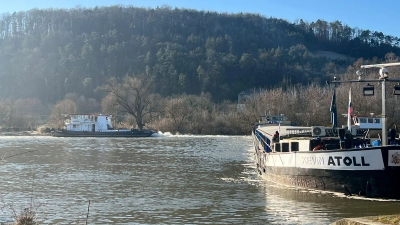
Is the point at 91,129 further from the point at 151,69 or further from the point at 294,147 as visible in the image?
the point at 151,69

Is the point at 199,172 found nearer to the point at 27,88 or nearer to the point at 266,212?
the point at 266,212

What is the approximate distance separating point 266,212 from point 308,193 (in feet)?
13.4

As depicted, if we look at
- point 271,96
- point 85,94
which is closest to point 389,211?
Result: point 271,96

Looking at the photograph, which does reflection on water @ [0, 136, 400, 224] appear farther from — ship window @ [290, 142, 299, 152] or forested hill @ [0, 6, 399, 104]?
forested hill @ [0, 6, 399, 104]

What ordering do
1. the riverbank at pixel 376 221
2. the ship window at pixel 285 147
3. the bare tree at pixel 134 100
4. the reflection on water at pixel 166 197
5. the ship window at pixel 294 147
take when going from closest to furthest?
the riverbank at pixel 376 221 < the reflection on water at pixel 166 197 < the ship window at pixel 294 147 < the ship window at pixel 285 147 < the bare tree at pixel 134 100

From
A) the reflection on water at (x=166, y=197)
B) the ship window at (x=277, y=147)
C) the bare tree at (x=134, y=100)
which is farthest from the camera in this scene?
the bare tree at (x=134, y=100)

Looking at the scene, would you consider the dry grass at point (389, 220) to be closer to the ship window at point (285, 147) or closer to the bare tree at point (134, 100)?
the ship window at point (285, 147)

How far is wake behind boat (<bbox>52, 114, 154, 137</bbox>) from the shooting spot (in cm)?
8853

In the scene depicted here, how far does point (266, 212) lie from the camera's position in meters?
19.7

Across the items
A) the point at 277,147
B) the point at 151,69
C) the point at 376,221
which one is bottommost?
the point at 376,221

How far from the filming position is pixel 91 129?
92812 mm

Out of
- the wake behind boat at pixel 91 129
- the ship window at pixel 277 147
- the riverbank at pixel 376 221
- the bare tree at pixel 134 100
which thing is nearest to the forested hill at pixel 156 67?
the bare tree at pixel 134 100

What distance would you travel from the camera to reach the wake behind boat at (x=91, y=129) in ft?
290

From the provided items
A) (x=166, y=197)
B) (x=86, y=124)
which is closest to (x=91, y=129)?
(x=86, y=124)
